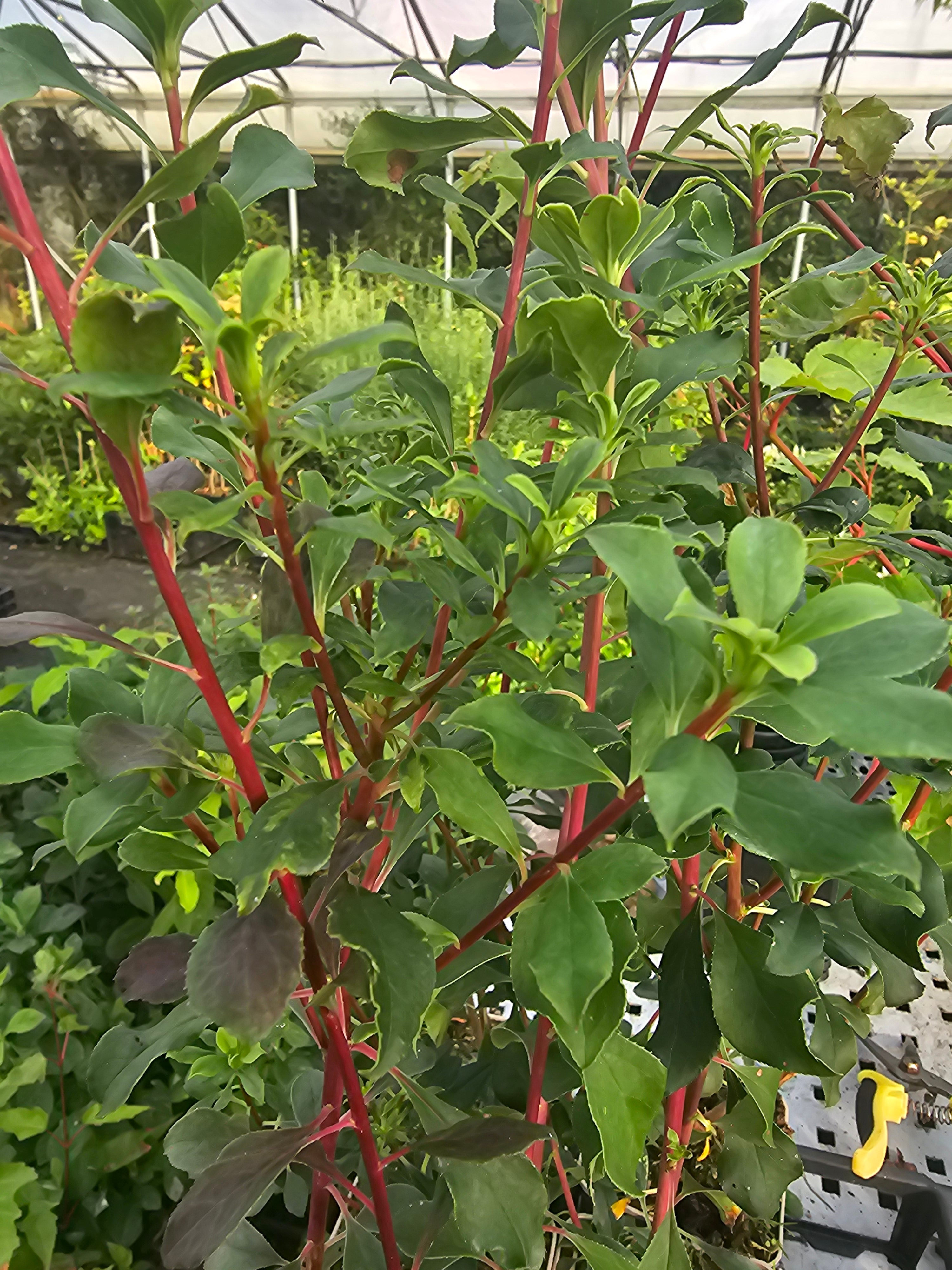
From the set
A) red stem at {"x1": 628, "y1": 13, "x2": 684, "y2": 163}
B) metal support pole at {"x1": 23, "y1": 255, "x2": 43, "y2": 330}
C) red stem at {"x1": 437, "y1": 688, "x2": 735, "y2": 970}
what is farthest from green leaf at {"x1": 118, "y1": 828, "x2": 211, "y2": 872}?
metal support pole at {"x1": 23, "y1": 255, "x2": 43, "y2": 330}

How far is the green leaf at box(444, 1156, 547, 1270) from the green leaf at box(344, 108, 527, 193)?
1.62 feet

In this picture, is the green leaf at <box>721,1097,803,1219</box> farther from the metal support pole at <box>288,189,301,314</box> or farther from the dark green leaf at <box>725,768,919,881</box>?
the metal support pole at <box>288,189,301,314</box>

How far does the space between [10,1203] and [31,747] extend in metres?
0.57

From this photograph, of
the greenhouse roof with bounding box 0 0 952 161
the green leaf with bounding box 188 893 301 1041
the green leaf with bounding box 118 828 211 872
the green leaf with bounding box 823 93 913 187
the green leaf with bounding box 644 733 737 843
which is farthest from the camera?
the greenhouse roof with bounding box 0 0 952 161

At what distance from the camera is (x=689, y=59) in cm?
282

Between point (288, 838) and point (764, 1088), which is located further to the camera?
point (764, 1088)

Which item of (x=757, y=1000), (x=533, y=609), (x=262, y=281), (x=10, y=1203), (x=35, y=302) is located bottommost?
(x=10, y=1203)

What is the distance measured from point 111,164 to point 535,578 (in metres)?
3.18

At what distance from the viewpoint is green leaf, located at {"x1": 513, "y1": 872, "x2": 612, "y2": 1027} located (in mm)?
275

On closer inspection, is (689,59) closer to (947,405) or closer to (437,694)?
(947,405)

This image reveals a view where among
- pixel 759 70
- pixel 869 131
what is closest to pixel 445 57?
pixel 869 131

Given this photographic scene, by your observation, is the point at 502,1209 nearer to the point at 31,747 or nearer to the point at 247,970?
the point at 247,970

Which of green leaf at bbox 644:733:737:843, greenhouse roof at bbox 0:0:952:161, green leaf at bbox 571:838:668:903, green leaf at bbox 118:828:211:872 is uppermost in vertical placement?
greenhouse roof at bbox 0:0:952:161

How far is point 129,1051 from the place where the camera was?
488 mm
